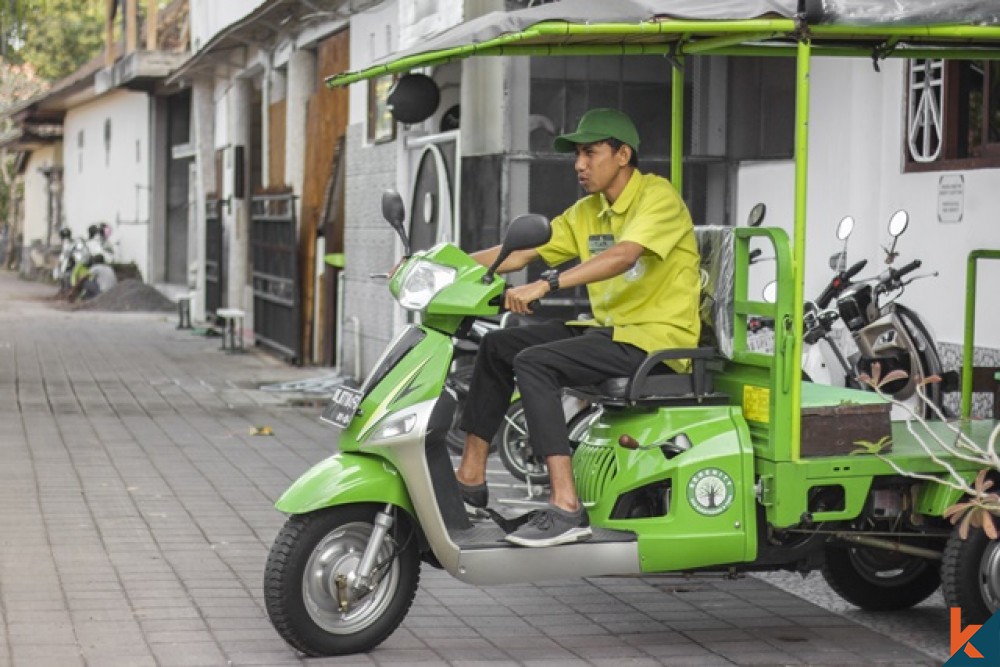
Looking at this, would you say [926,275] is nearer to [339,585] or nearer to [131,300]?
[339,585]

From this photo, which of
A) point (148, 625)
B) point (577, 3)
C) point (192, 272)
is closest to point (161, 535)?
point (148, 625)

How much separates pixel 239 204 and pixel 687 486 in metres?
16.7

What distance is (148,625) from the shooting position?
6602 millimetres

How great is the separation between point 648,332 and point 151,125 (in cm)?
2635

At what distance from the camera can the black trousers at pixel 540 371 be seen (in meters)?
6.34

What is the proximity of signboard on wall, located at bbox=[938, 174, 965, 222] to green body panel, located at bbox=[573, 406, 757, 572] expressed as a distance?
12.2ft

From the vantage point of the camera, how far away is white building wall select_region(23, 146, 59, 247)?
152ft

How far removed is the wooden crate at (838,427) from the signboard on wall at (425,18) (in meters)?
6.80

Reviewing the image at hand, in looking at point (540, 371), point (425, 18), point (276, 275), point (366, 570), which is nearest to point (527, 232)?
point (540, 371)

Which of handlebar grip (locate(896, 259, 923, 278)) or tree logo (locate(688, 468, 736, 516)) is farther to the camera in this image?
handlebar grip (locate(896, 259, 923, 278))

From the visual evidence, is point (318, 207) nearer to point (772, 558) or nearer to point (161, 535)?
point (161, 535)

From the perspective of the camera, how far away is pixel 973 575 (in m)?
6.35

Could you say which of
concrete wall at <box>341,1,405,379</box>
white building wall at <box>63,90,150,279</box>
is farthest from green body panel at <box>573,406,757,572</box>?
white building wall at <box>63,90,150,279</box>

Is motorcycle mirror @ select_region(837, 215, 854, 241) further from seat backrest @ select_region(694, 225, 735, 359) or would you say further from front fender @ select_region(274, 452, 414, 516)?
front fender @ select_region(274, 452, 414, 516)
